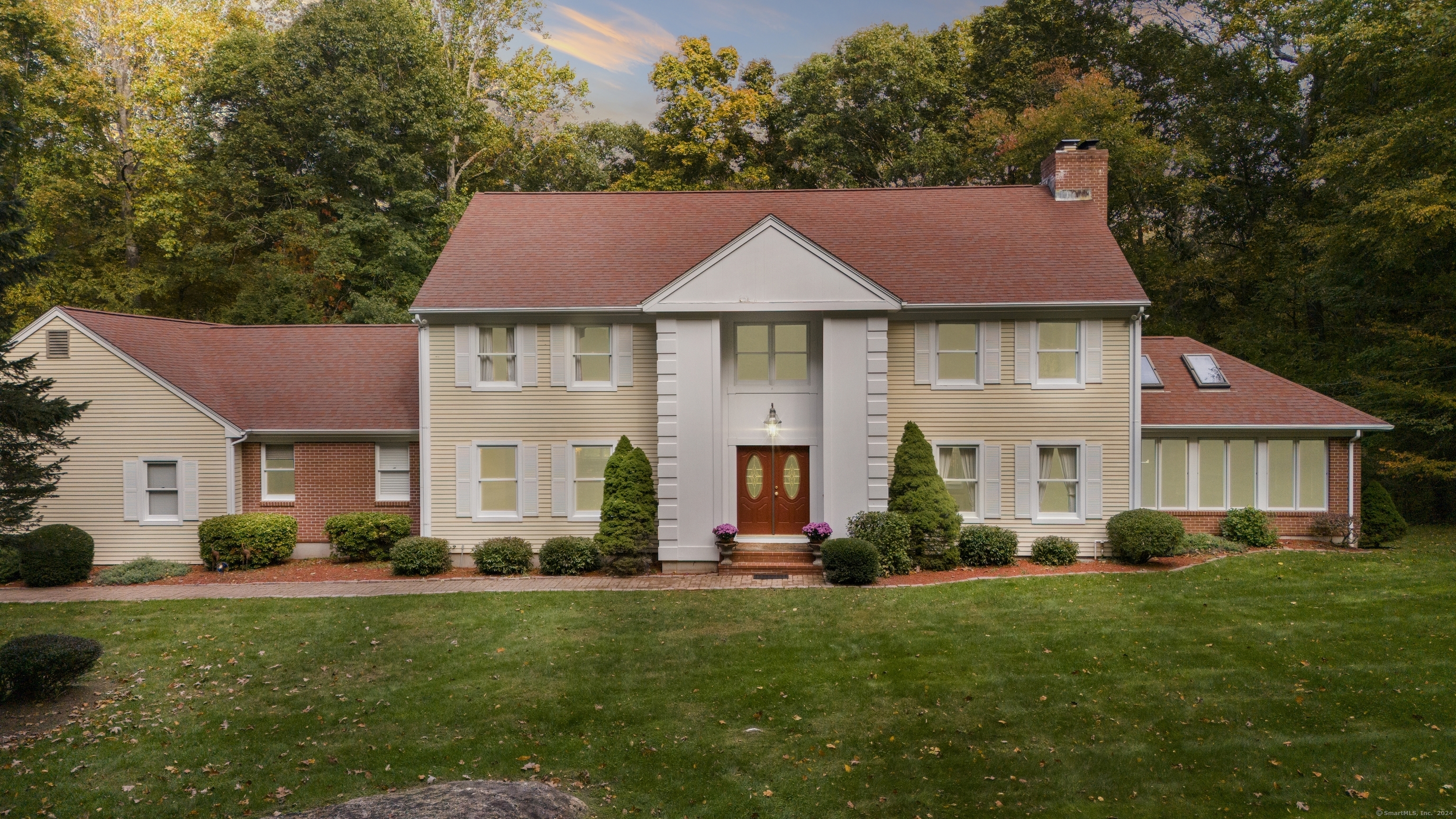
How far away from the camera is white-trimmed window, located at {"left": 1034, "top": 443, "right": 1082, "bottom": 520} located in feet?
61.3

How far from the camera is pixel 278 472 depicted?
20.2m

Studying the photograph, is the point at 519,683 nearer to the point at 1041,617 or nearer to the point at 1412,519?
the point at 1041,617

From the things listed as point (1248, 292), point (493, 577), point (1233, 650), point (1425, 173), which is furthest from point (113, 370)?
point (1248, 292)

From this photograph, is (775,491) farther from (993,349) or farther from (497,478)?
(497,478)

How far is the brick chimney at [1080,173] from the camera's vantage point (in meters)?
21.1

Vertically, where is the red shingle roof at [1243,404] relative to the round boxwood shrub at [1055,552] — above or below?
above

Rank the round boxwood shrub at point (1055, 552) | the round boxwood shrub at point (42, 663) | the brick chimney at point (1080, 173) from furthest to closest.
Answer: the brick chimney at point (1080, 173), the round boxwood shrub at point (1055, 552), the round boxwood shrub at point (42, 663)

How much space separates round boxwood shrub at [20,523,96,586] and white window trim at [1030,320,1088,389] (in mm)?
21870

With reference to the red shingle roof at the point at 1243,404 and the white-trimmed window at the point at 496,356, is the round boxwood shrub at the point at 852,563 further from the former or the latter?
the white-trimmed window at the point at 496,356

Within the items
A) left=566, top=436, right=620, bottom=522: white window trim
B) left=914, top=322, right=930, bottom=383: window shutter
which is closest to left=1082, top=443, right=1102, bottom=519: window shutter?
left=914, top=322, right=930, bottom=383: window shutter

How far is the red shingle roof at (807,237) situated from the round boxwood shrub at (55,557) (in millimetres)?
9115

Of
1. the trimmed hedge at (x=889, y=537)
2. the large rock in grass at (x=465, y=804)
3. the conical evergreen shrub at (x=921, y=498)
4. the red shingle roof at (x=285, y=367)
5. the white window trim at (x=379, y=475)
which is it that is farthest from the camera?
the white window trim at (x=379, y=475)

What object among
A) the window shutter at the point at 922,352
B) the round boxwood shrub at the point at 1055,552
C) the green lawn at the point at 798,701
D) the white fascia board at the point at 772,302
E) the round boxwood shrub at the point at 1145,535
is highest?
the white fascia board at the point at 772,302

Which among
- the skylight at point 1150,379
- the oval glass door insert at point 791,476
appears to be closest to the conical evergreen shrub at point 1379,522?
the skylight at point 1150,379
